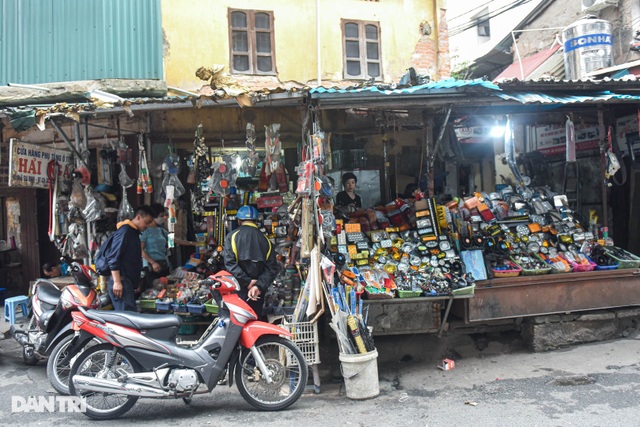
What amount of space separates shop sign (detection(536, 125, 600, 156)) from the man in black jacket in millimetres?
7334

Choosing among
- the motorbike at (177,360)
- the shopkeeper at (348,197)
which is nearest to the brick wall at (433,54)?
the shopkeeper at (348,197)

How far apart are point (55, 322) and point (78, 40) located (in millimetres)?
5130

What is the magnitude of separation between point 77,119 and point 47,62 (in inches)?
140

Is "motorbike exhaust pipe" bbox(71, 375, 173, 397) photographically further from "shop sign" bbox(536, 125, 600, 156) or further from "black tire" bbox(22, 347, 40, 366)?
"shop sign" bbox(536, 125, 600, 156)

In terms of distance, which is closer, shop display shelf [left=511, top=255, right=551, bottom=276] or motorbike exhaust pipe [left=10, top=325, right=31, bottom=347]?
motorbike exhaust pipe [left=10, top=325, right=31, bottom=347]

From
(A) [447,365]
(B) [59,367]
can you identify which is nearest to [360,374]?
(A) [447,365]

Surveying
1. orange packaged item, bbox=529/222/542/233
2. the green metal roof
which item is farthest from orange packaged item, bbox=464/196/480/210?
the green metal roof

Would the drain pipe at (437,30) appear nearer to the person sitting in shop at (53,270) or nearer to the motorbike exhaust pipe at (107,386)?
the person sitting in shop at (53,270)

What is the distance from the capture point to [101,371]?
4535 millimetres

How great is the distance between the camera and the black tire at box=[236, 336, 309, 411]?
15.5 ft

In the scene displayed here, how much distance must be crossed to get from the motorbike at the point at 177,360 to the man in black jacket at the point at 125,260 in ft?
3.30

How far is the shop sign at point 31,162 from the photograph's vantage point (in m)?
6.25

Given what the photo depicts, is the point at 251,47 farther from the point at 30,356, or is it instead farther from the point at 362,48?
the point at 30,356

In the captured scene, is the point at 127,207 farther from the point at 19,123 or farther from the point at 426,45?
the point at 426,45
